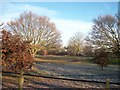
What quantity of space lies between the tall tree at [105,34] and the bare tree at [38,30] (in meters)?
3.61

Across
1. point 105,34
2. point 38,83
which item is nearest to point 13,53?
point 38,83

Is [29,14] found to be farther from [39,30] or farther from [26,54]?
[26,54]

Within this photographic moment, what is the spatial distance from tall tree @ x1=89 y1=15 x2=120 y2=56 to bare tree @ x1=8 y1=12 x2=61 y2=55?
11.8ft

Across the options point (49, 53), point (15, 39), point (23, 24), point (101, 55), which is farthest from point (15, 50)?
point (49, 53)

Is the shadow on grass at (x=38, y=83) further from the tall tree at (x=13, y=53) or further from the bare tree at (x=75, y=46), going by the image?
the bare tree at (x=75, y=46)

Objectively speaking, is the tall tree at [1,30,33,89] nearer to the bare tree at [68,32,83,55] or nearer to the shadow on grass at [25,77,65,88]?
the shadow on grass at [25,77,65,88]

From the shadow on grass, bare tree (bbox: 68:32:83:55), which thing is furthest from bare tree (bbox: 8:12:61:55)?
the shadow on grass

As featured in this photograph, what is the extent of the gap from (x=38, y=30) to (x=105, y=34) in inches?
239

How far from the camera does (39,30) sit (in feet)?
60.0

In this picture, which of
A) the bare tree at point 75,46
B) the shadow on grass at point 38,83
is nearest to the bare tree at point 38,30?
the bare tree at point 75,46

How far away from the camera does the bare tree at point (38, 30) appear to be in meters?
16.9

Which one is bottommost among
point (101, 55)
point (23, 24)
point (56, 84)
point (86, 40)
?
point (56, 84)

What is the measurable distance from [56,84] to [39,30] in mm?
13024

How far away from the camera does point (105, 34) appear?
1728 centimetres
